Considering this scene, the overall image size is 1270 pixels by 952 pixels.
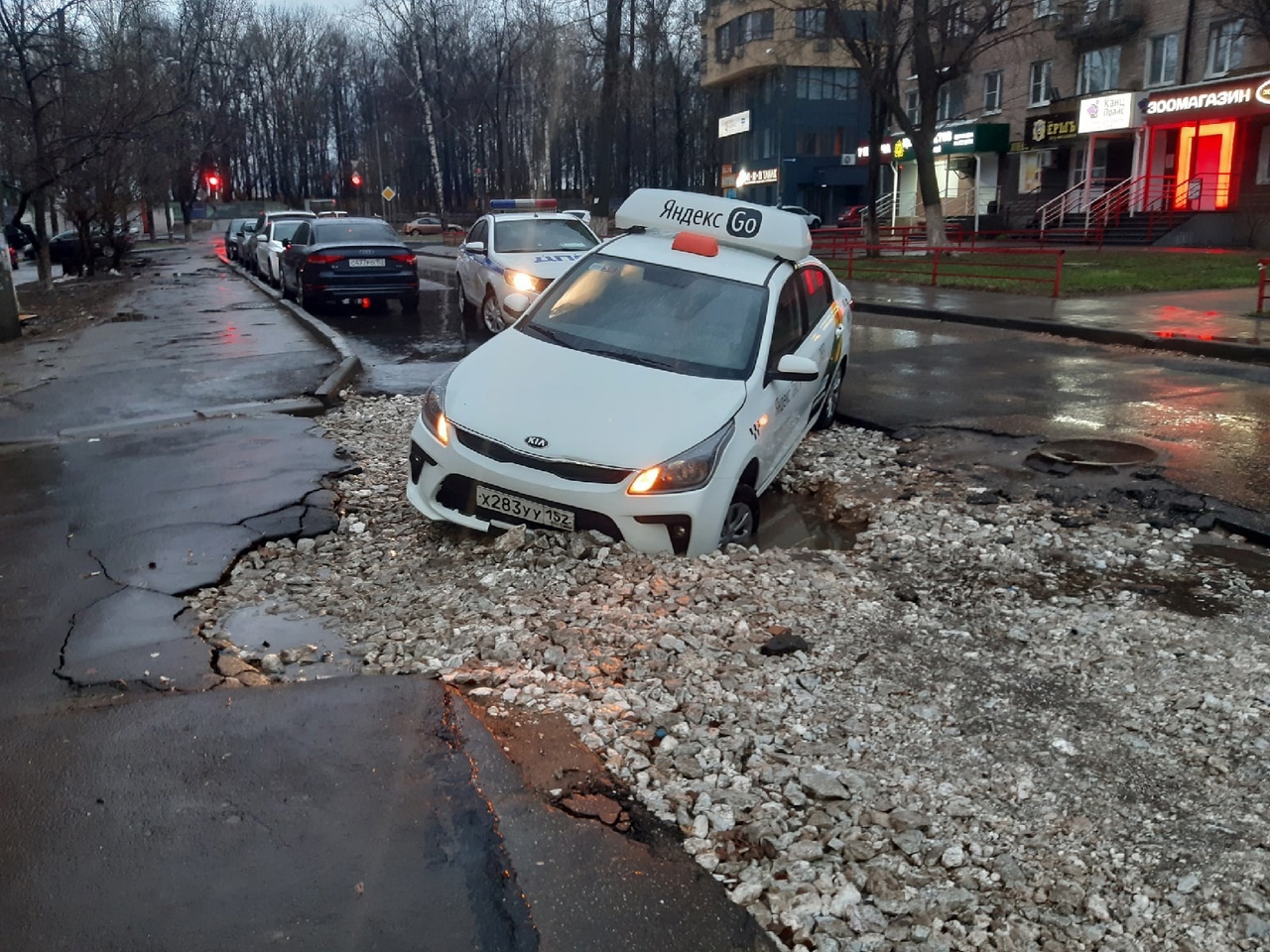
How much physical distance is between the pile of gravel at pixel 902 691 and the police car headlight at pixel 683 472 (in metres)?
0.37

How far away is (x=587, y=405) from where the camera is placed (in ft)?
18.7

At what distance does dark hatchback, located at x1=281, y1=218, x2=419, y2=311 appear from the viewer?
1750 cm

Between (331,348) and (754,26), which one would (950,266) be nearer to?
(331,348)

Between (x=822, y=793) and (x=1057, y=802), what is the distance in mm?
755

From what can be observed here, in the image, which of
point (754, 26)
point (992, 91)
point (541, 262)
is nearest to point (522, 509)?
point (541, 262)

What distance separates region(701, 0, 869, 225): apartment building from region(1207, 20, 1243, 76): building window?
27454mm

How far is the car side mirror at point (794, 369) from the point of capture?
6.19 m

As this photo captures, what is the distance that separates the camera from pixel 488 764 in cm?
362

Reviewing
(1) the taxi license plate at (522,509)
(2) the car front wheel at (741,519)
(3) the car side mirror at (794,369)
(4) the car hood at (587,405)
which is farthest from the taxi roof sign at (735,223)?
(1) the taxi license plate at (522,509)

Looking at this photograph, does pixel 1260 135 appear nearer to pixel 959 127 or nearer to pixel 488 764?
pixel 959 127

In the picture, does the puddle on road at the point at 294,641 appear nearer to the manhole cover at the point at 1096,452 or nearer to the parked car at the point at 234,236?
the manhole cover at the point at 1096,452

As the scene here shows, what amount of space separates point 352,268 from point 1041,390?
11553mm

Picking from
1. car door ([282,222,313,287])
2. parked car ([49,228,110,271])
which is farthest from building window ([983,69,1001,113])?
parked car ([49,228,110,271])

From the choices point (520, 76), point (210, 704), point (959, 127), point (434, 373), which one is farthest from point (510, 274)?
point (520, 76)
